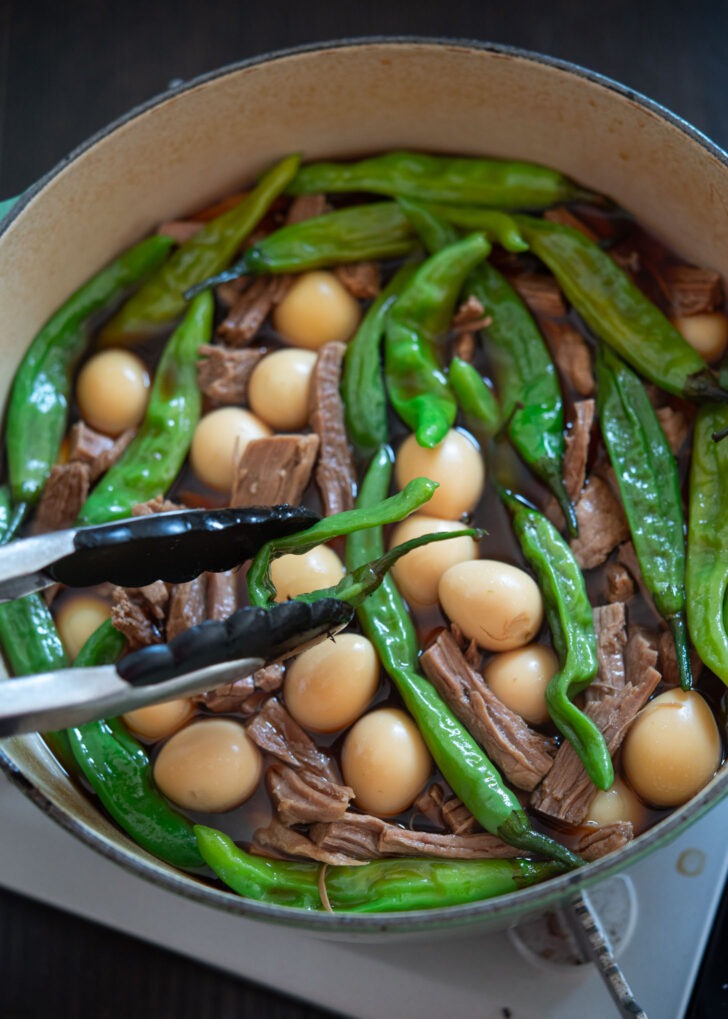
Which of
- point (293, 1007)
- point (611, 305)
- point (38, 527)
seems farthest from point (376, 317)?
point (293, 1007)

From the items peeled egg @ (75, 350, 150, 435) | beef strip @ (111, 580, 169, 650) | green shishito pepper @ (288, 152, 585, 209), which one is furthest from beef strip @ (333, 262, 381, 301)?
beef strip @ (111, 580, 169, 650)

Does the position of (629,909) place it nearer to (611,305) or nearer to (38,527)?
(611,305)

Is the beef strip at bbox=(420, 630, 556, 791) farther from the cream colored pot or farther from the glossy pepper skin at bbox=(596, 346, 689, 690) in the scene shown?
the cream colored pot

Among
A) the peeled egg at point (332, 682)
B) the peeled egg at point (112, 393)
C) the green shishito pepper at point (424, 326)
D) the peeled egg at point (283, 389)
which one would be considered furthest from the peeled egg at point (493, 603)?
the peeled egg at point (112, 393)

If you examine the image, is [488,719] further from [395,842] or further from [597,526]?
[597,526]

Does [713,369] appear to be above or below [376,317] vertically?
below
